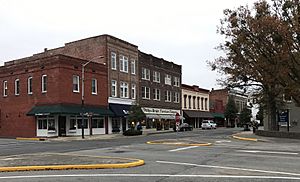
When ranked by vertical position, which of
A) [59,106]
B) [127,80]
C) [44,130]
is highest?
[127,80]

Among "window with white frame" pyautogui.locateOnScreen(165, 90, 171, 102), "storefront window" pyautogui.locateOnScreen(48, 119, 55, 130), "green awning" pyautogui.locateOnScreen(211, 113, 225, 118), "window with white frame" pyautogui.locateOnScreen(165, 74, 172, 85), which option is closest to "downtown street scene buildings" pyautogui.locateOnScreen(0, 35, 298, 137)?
"storefront window" pyautogui.locateOnScreen(48, 119, 55, 130)

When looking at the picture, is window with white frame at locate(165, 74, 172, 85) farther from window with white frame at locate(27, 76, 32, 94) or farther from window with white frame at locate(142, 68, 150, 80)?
window with white frame at locate(27, 76, 32, 94)

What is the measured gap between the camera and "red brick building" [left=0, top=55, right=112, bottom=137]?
41719mm

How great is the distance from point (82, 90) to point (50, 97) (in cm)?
369

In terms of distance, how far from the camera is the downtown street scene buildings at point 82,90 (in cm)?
4206

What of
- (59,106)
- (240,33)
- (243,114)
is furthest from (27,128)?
(243,114)

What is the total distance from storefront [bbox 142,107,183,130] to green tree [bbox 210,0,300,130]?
21.8 m

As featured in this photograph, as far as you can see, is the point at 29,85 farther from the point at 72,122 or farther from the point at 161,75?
the point at 161,75

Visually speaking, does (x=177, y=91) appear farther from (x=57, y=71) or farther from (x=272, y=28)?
(x=272, y=28)

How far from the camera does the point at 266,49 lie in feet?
110

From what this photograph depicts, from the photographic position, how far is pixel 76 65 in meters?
44.0

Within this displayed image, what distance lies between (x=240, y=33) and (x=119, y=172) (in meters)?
24.9

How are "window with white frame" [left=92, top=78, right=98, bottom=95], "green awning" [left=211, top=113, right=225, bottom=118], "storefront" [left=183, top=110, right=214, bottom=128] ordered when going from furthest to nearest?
"green awning" [left=211, top=113, right=225, bottom=118]
"storefront" [left=183, top=110, right=214, bottom=128]
"window with white frame" [left=92, top=78, right=98, bottom=95]

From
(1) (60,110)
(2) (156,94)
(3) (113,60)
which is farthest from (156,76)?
(1) (60,110)
